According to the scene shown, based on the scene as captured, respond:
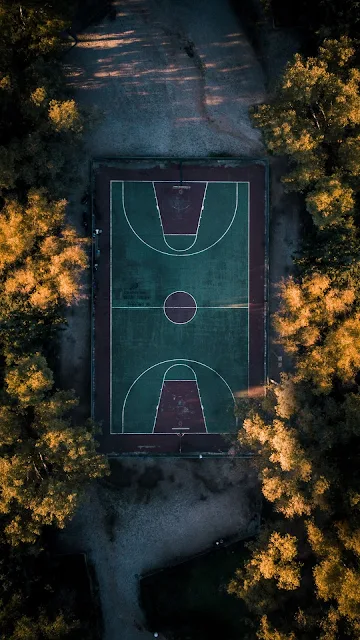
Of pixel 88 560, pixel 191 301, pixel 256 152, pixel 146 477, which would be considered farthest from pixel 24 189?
pixel 88 560

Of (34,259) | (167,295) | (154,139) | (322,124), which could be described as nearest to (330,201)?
(322,124)

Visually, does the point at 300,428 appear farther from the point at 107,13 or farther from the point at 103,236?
the point at 107,13

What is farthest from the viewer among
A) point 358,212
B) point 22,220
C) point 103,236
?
point 103,236

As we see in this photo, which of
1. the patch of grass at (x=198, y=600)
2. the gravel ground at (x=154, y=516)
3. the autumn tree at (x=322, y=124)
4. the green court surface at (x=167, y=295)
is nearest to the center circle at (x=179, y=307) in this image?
the green court surface at (x=167, y=295)

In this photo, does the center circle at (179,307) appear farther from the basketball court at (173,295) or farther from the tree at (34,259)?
the tree at (34,259)

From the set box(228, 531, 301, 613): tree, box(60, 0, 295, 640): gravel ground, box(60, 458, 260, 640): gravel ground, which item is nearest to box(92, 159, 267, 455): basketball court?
box(60, 0, 295, 640): gravel ground

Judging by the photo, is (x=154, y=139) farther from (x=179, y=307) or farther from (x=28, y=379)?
(x=28, y=379)

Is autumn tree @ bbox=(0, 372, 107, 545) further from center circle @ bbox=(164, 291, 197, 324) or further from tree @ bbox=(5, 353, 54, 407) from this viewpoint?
center circle @ bbox=(164, 291, 197, 324)
